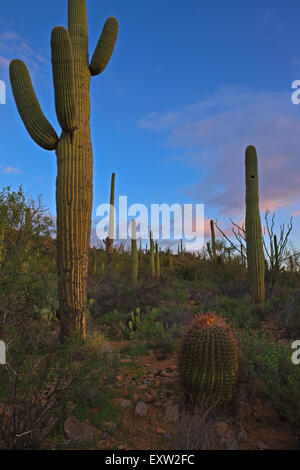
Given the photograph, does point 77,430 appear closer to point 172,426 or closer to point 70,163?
point 172,426

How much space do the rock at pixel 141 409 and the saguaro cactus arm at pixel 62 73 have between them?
14.3 ft

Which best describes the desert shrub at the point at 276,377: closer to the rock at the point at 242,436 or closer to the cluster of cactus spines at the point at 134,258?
the rock at the point at 242,436

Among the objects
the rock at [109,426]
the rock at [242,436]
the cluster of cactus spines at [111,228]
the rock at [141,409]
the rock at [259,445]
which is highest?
the cluster of cactus spines at [111,228]

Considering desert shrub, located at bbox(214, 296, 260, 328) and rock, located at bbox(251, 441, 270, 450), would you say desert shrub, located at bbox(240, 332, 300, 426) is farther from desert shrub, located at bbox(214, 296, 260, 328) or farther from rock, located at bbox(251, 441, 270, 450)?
desert shrub, located at bbox(214, 296, 260, 328)

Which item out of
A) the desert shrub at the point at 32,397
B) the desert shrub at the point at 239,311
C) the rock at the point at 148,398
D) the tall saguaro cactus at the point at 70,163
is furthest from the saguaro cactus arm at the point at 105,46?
the desert shrub at the point at 239,311

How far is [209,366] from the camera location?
4.04 meters

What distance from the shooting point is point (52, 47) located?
228 inches

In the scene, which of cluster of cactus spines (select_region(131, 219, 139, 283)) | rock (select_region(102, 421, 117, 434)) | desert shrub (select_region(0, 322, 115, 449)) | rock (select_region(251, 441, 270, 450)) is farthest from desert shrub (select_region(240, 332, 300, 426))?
cluster of cactus spines (select_region(131, 219, 139, 283))

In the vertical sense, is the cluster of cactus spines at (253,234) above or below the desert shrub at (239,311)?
above

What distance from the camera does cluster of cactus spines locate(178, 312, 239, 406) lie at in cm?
402

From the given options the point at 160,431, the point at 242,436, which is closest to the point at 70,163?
the point at 160,431

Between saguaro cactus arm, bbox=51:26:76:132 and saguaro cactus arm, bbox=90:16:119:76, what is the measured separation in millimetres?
926

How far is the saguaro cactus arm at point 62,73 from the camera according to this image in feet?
18.8

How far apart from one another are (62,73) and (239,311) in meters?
6.46
